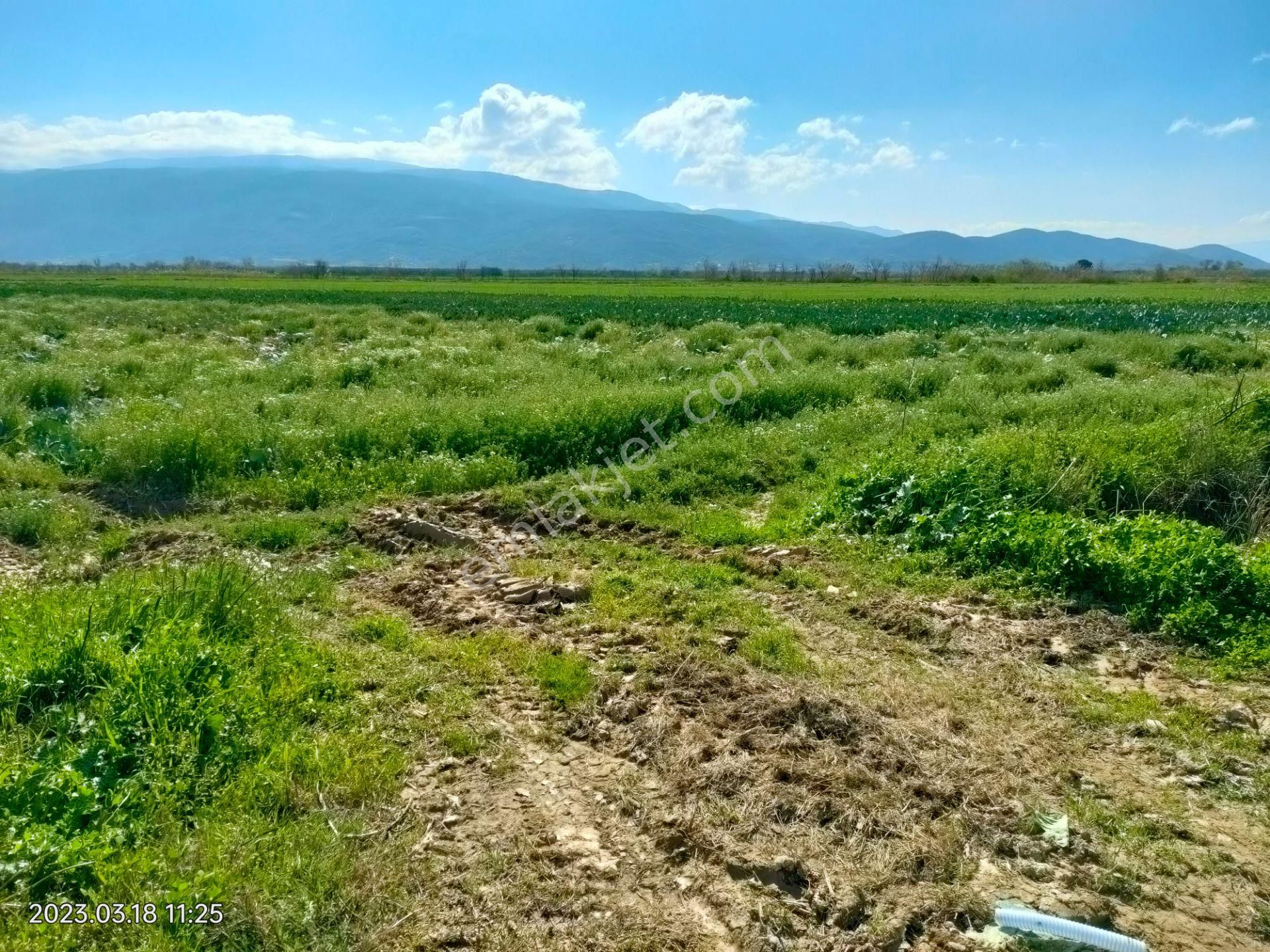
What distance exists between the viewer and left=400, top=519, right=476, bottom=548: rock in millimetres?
7738

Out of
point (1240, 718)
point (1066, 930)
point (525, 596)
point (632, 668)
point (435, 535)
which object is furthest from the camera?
point (435, 535)

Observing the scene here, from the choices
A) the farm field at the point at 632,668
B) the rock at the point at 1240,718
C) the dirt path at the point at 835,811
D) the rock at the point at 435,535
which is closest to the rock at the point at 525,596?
the farm field at the point at 632,668

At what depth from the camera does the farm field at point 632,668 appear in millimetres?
3287

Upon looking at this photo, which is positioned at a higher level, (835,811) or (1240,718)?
(1240,718)

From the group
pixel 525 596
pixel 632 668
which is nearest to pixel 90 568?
pixel 525 596

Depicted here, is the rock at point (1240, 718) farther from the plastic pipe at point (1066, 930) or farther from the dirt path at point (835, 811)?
the plastic pipe at point (1066, 930)

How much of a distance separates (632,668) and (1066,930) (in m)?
2.82

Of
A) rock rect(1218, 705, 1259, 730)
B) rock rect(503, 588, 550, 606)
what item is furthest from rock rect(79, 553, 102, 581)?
rock rect(1218, 705, 1259, 730)

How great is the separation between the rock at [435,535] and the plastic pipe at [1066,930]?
5.56 m

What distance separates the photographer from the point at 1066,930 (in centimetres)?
308

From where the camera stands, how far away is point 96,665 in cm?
438

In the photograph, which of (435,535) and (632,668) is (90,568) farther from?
(632,668)

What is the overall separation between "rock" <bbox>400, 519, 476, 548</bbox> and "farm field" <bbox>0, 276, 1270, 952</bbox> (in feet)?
0.10

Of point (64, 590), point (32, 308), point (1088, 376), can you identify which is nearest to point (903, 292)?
point (1088, 376)
